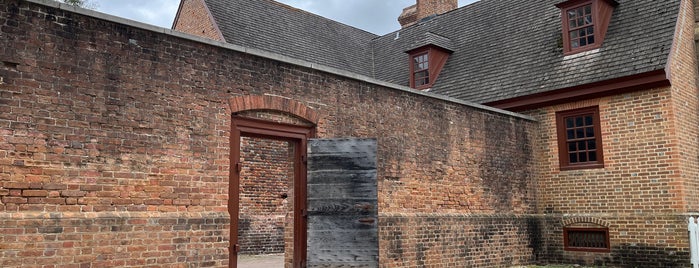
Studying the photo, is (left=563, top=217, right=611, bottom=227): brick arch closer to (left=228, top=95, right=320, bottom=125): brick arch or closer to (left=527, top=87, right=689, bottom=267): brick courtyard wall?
(left=527, top=87, right=689, bottom=267): brick courtyard wall

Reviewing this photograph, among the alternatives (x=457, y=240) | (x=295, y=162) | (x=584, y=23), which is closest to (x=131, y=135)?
(x=295, y=162)

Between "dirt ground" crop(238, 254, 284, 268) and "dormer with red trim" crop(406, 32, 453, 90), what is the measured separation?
688cm

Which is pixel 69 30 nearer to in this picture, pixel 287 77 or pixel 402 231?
pixel 287 77

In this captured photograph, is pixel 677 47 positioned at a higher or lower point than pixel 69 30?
higher

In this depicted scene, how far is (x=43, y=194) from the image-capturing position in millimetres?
6359

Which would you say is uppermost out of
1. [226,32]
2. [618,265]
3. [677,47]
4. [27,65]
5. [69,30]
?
[226,32]

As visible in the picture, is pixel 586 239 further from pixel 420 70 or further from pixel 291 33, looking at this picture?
pixel 291 33

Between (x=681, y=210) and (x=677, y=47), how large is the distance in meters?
3.76

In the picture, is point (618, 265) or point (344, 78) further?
point (618, 265)

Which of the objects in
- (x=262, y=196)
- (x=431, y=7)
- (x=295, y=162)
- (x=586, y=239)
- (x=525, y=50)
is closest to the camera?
(x=295, y=162)

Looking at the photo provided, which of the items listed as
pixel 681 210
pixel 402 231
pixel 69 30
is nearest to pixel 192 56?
pixel 69 30

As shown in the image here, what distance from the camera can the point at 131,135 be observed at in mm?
7156

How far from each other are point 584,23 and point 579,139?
3024 millimetres

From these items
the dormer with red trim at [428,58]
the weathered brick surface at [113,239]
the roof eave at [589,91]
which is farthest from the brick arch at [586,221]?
the weathered brick surface at [113,239]
